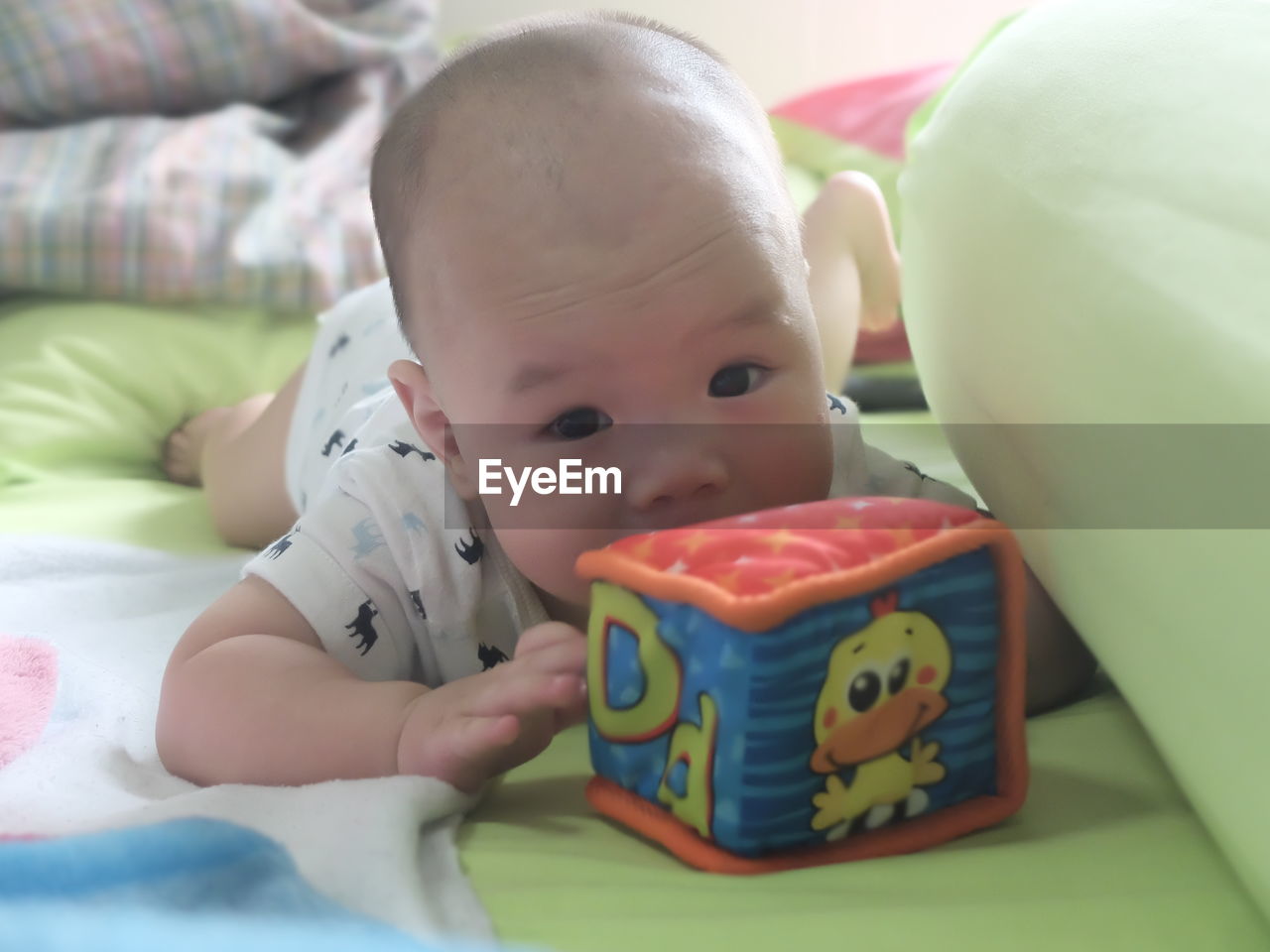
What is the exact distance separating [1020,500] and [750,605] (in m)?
0.29

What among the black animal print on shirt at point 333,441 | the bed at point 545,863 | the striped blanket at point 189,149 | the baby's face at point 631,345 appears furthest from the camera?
the striped blanket at point 189,149

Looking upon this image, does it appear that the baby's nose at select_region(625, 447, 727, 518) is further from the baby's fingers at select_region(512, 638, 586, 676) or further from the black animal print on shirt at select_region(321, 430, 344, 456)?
the black animal print on shirt at select_region(321, 430, 344, 456)

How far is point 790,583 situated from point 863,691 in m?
0.06

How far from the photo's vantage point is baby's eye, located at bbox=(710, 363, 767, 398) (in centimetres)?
76

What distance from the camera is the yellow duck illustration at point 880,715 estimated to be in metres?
0.54

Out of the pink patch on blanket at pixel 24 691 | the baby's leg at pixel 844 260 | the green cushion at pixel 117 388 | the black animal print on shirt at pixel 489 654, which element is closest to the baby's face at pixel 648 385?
the black animal print on shirt at pixel 489 654

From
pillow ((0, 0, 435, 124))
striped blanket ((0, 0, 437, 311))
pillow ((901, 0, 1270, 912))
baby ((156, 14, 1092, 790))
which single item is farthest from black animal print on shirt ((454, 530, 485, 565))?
pillow ((0, 0, 435, 124))

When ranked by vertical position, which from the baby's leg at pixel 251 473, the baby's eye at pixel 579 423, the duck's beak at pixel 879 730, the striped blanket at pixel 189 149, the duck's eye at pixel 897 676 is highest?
the duck's eye at pixel 897 676

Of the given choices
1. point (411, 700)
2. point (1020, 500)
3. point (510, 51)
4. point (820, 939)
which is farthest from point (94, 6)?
point (820, 939)

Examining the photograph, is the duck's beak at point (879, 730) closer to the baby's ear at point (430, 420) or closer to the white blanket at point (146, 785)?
the white blanket at point (146, 785)

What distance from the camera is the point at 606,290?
2.38 feet

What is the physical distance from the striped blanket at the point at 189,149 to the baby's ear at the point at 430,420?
2.60ft

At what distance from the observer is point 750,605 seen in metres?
0.50

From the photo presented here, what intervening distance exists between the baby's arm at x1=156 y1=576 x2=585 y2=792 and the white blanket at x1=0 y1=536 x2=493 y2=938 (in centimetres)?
3
